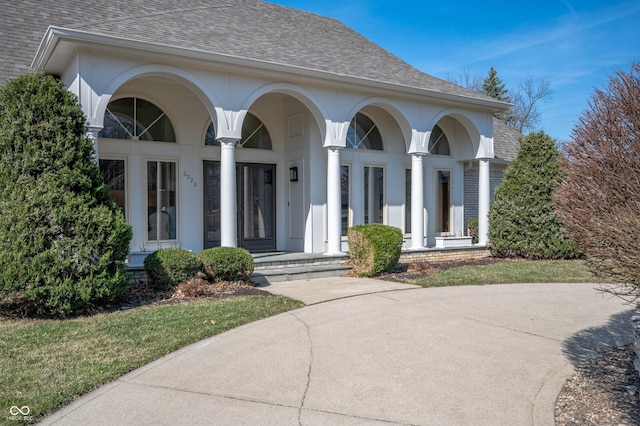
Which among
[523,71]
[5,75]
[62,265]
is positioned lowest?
[62,265]

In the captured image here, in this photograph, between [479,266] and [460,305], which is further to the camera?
[479,266]

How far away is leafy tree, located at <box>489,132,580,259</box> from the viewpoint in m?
12.5

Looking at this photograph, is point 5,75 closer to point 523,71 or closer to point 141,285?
point 141,285

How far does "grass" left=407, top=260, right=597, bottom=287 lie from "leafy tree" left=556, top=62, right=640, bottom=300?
5288 millimetres

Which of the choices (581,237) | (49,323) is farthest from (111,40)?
(581,237)

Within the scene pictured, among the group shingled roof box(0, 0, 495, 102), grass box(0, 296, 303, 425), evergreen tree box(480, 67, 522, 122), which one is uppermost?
evergreen tree box(480, 67, 522, 122)

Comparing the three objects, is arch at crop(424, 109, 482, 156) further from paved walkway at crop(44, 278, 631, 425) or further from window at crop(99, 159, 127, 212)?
window at crop(99, 159, 127, 212)

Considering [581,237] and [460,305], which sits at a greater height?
[581,237]

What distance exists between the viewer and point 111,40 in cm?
839

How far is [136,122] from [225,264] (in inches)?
174

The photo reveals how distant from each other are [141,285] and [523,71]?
132ft

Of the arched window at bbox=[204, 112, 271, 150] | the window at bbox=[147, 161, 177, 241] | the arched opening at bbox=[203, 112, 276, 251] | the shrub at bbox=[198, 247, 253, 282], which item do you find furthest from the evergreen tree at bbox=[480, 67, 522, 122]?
the shrub at bbox=[198, 247, 253, 282]

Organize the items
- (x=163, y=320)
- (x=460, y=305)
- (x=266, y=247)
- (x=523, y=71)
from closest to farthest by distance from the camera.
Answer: (x=163, y=320) → (x=460, y=305) → (x=266, y=247) → (x=523, y=71)

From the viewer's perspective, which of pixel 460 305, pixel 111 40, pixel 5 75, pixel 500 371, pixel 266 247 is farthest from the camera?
pixel 266 247
